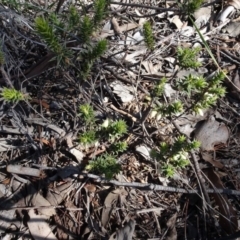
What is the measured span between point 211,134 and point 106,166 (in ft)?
2.42

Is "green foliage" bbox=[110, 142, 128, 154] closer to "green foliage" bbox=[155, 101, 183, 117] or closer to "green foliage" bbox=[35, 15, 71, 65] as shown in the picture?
"green foliage" bbox=[155, 101, 183, 117]

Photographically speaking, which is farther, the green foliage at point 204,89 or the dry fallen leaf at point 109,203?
the dry fallen leaf at point 109,203

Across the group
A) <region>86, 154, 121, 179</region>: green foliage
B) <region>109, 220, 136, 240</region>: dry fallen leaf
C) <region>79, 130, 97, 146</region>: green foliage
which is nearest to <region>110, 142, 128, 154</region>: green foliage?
<region>86, 154, 121, 179</region>: green foliage

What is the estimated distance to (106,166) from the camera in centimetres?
204

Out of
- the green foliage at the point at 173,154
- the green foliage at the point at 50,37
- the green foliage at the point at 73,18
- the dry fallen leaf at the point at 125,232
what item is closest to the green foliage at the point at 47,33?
the green foliage at the point at 50,37

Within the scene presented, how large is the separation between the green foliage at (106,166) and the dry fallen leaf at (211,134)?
0.60 metres

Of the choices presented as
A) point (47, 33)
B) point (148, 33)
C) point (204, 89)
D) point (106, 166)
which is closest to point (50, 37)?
point (47, 33)

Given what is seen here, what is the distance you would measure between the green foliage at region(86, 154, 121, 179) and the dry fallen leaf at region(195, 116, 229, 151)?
0.60 m

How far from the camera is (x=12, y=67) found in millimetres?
2363

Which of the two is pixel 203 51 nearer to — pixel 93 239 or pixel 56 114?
pixel 56 114

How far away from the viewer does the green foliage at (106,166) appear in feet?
6.66

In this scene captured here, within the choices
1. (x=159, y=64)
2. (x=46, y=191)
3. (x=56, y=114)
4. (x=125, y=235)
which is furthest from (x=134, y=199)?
(x=159, y=64)

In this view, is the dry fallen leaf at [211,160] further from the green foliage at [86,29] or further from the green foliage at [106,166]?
the green foliage at [86,29]

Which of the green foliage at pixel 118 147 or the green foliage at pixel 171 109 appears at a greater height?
the green foliage at pixel 171 109
